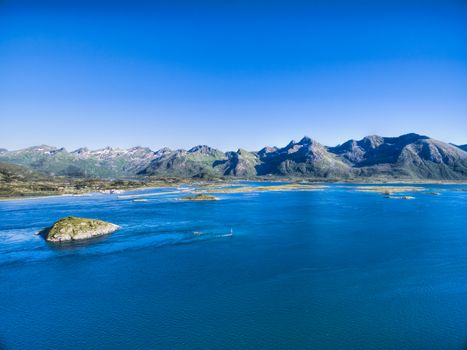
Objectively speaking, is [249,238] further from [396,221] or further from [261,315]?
[396,221]

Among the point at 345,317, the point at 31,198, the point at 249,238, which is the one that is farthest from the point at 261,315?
the point at 31,198

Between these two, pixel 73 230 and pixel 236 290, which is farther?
pixel 73 230

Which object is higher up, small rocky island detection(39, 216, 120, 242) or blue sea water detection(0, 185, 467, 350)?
small rocky island detection(39, 216, 120, 242)

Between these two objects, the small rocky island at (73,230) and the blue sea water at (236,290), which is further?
the small rocky island at (73,230)

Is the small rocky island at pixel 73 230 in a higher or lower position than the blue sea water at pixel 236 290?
higher

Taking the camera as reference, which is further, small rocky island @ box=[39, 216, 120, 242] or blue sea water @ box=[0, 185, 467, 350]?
small rocky island @ box=[39, 216, 120, 242]

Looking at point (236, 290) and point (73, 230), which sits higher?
point (73, 230)
